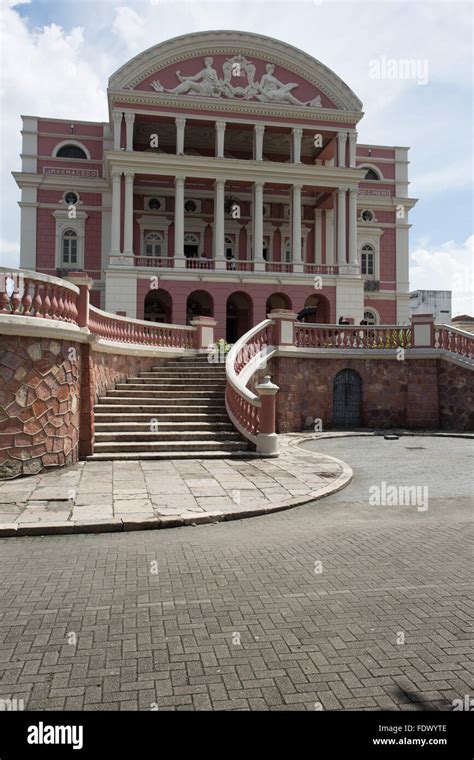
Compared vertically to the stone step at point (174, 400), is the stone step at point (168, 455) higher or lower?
lower

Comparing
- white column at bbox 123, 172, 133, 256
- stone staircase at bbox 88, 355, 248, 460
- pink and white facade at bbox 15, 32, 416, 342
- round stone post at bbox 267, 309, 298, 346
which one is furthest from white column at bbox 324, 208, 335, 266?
stone staircase at bbox 88, 355, 248, 460

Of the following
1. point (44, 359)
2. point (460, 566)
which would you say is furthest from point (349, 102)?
point (460, 566)

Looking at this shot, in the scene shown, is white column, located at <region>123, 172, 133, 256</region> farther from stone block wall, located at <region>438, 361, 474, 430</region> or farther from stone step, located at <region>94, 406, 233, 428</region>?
stone step, located at <region>94, 406, 233, 428</region>

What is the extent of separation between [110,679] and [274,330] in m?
13.7

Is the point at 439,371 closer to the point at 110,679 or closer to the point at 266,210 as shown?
the point at 110,679

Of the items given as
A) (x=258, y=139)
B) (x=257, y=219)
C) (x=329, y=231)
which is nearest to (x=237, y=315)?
(x=257, y=219)

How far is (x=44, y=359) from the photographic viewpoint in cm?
909

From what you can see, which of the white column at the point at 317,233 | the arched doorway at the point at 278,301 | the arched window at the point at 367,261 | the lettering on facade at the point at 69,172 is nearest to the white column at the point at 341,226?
the arched doorway at the point at 278,301

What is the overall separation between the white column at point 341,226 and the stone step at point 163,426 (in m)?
20.7

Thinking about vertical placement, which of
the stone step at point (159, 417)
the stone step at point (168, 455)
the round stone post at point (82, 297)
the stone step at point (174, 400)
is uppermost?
the round stone post at point (82, 297)

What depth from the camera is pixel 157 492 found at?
7.96 meters

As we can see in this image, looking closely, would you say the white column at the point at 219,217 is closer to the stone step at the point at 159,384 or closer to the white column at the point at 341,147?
the white column at the point at 341,147

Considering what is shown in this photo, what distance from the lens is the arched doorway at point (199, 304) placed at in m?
30.4

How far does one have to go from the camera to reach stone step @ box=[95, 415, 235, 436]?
11570mm
